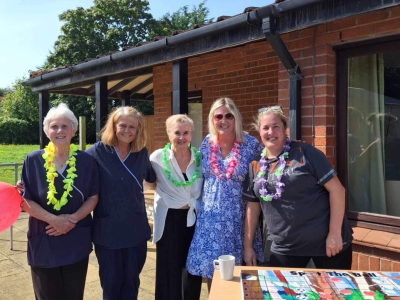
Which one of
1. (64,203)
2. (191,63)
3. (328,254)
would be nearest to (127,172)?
(64,203)

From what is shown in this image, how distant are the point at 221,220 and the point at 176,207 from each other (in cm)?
39

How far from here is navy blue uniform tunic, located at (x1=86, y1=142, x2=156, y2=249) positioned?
2609 millimetres

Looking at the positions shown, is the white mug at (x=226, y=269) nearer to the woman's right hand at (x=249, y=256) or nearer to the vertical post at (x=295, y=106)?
the woman's right hand at (x=249, y=256)

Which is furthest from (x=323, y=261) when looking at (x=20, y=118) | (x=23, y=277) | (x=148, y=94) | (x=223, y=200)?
(x=20, y=118)

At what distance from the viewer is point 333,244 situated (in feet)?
7.55

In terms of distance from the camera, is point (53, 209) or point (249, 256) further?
point (249, 256)

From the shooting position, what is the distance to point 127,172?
104 inches

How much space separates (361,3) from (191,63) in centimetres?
372

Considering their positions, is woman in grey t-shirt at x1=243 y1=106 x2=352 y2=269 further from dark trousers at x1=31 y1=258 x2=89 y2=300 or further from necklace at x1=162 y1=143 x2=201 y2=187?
dark trousers at x1=31 y1=258 x2=89 y2=300

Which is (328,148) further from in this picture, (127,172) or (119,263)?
(119,263)

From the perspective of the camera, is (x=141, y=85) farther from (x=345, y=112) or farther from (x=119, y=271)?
(x=119, y=271)

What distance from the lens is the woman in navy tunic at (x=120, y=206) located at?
103 inches

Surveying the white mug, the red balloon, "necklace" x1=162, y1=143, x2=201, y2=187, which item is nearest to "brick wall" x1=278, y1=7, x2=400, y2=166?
"necklace" x1=162, y1=143, x2=201, y2=187

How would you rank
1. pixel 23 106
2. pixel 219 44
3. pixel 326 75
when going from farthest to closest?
pixel 23 106, pixel 219 44, pixel 326 75
